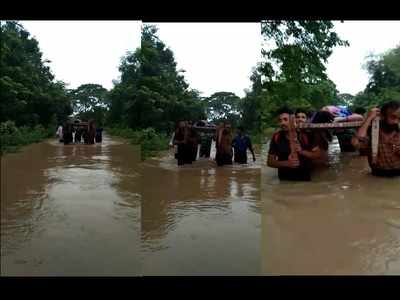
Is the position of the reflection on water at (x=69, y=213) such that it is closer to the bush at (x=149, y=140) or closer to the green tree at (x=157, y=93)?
the bush at (x=149, y=140)

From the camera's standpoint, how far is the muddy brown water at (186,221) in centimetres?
238

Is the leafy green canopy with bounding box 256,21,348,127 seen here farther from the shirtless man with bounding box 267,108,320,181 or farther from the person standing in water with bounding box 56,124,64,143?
the person standing in water with bounding box 56,124,64,143

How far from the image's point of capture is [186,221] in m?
3.00

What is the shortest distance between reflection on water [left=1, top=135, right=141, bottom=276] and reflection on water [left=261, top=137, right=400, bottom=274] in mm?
940

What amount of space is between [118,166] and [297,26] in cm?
282

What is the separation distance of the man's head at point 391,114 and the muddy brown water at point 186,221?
2.15ft

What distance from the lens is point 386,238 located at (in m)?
2.69

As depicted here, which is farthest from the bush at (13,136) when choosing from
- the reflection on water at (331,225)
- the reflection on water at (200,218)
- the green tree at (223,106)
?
the reflection on water at (331,225)

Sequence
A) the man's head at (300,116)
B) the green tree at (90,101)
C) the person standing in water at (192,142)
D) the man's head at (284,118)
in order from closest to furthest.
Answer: the person standing in water at (192,142), the green tree at (90,101), the man's head at (284,118), the man's head at (300,116)

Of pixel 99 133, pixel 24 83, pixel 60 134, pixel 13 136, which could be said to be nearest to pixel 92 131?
pixel 99 133

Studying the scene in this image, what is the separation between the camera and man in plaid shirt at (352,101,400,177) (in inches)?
176

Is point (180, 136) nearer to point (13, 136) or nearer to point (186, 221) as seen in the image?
point (186, 221)

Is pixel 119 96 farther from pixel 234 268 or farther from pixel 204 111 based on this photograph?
pixel 234 268
